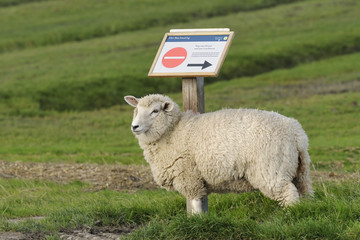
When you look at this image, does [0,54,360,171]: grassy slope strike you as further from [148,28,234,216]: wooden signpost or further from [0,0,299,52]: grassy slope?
[0,0,299,52]: grassy slope

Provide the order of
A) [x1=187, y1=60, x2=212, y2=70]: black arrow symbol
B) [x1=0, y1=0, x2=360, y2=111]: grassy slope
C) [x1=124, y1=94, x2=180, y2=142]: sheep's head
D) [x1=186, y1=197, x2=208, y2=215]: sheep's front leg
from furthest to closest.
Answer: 1. [x1=0, y1=0, x2=360, y2=111]: grassy slope
2. [x1=187, y1=60, x2=212, y2=70]: black arrow symbol
3. [x1=124, y1=94, x2=180, y2=142]: sheep's head
4. [x1=186, y1=197, x2=208, y2=215]: sheep's front leg

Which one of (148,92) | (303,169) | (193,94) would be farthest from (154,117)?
(148,92)

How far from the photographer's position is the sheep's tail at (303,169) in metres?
8.77

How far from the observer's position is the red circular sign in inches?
383

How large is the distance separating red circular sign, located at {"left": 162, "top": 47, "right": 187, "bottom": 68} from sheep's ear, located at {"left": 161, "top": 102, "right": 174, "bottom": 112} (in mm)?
644

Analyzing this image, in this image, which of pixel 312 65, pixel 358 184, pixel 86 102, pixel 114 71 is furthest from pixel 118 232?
pixel 312 65

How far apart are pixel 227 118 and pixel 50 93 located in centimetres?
2517

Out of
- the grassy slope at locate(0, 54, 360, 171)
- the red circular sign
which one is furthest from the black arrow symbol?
the grassy slope at locate(0, 54, 360, 171)

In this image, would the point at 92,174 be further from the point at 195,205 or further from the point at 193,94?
the point at 195,205

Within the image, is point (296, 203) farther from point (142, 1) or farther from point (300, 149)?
point (142, 1)

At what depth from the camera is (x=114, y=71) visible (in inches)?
1439

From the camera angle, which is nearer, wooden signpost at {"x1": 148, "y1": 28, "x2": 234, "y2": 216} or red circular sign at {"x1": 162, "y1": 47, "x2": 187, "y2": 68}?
wooden signpost at {"x1": 148, "y1": 28, "x2": 234, "y2": 216}

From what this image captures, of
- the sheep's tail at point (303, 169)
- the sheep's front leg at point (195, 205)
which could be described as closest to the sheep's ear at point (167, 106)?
the sheep's front leg at point (195, 205)

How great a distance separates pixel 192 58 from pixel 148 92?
77.9 feet
